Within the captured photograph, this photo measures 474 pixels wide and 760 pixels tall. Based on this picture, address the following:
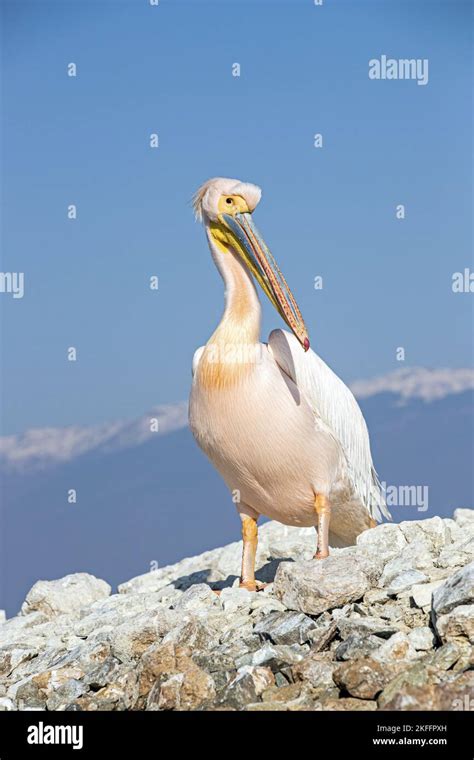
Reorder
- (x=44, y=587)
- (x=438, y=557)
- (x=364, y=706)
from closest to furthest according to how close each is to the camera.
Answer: (x=364, y=706)
(x=438, y=557)
(x=44, y=587)

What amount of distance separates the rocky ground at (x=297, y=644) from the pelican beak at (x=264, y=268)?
176 centimetres

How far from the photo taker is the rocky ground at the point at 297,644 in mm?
5938

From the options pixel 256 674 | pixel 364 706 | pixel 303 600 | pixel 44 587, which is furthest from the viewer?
pixel 44 587

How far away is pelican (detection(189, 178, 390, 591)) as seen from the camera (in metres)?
8.27

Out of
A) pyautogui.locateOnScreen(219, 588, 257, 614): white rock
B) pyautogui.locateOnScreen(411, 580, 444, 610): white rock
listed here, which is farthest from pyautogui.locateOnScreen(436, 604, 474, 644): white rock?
pyautogui.locateOnScreen(219, 588, 257, 614): white rock

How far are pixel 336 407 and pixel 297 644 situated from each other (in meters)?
2.54

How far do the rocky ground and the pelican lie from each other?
2.25 ft

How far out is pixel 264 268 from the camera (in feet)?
27.6

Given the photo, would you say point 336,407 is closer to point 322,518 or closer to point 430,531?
point 322,518

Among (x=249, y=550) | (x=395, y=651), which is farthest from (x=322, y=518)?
(x=395, y=651)

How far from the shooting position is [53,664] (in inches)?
314
